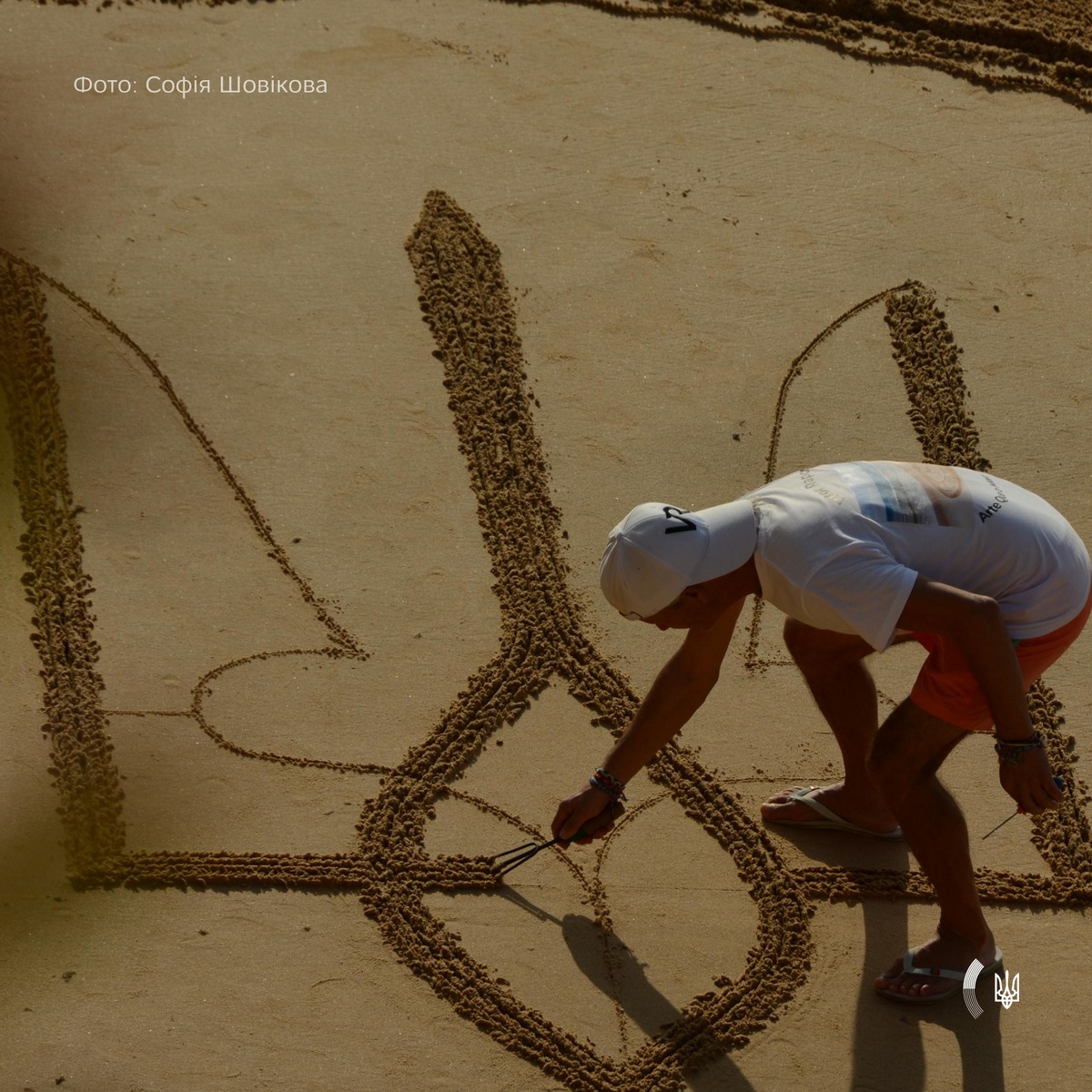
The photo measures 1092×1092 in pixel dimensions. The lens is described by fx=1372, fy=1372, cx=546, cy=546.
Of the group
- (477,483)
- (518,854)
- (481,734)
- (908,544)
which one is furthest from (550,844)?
(477,483)

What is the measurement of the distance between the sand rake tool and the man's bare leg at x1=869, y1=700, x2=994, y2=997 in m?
0.60

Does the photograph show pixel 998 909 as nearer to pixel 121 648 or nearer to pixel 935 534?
pixel 935 534

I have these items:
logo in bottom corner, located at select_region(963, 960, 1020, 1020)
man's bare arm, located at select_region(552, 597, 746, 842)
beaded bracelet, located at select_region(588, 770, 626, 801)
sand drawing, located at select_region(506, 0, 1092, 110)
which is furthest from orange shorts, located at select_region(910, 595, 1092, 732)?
sand drawing, located at select_region(506, 0, 1092, 110)

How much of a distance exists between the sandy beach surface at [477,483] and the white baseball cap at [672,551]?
0.94m

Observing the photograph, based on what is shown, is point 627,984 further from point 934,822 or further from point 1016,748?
point 1016,748

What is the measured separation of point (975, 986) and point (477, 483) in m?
2.05

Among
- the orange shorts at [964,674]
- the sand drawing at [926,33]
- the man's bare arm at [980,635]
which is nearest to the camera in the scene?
the man's bare arm at [980,635]

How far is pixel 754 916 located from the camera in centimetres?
336

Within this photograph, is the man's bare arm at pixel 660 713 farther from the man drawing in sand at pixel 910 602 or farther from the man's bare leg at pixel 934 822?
the man's bare leg at pixel 934 822

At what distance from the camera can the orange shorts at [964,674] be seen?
286cm

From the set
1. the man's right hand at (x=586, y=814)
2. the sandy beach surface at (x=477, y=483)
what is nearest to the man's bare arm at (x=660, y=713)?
the man's right hand at (x=586, y=814)

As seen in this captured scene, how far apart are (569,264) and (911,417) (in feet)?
4.34

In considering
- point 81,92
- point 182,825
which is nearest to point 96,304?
point 81,92

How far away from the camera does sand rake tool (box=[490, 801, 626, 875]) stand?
318 cm
